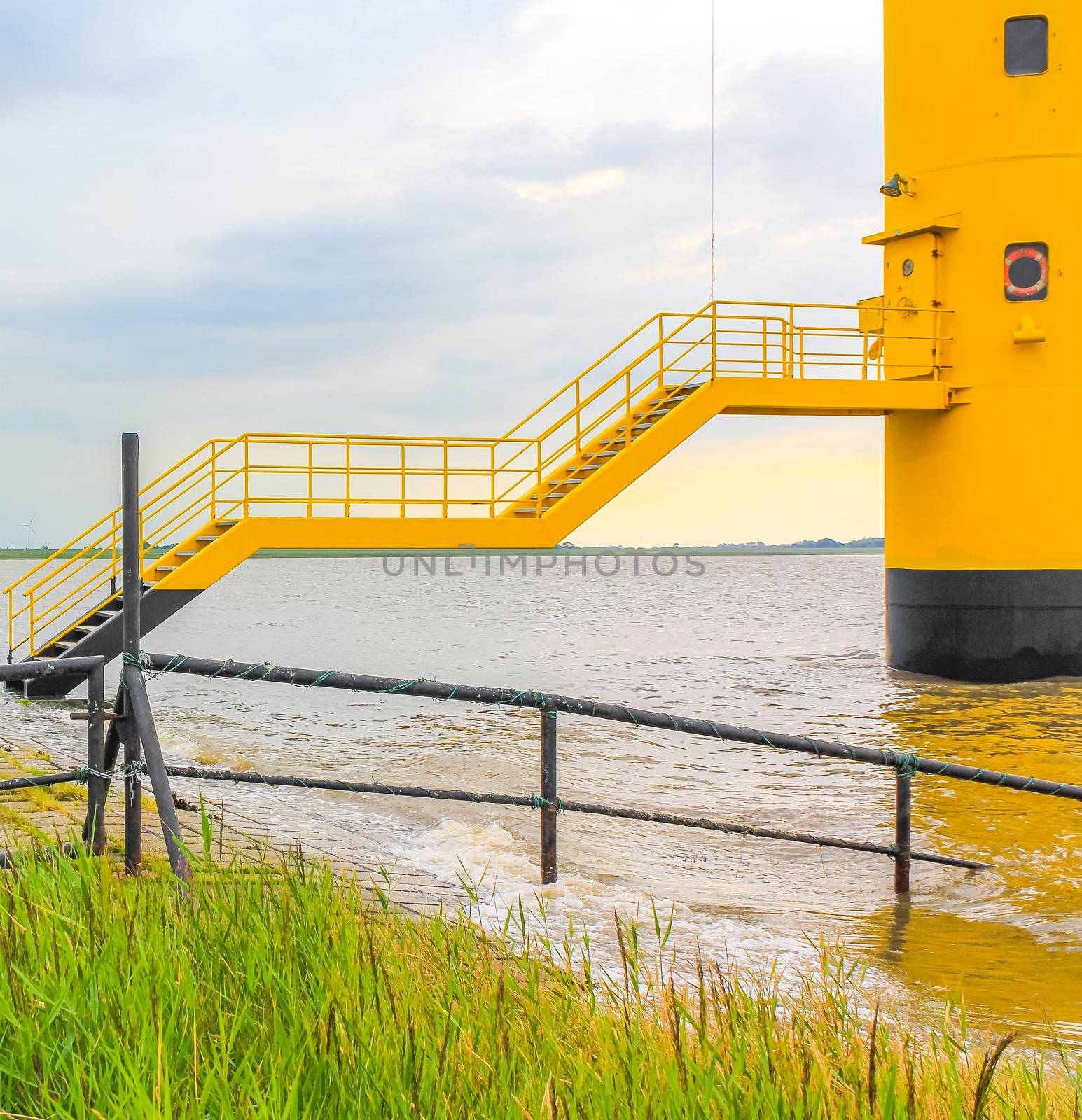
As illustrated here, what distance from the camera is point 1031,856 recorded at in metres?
8.38

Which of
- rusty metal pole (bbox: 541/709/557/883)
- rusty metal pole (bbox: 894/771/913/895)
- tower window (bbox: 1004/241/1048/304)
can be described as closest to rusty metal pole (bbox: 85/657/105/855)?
rusty metal pole (bbox: 541/709/557/883)

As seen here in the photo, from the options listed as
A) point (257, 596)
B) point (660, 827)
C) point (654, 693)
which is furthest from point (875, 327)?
point (257, 596)

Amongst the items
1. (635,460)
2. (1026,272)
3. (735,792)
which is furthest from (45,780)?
(1026,272)

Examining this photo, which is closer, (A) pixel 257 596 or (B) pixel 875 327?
(B) pixel 875 327

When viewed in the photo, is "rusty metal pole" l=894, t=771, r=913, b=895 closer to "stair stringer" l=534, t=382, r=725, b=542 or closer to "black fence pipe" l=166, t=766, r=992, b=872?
"black fence pipe" l=166, t=766, r=992, b=872

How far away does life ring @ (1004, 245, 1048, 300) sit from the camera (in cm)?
1769

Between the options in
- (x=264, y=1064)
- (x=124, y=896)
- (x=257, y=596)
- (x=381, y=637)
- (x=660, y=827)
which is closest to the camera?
(x=264, y=1064)

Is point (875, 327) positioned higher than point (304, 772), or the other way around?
point (875, 327)

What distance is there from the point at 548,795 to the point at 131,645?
204 centimetres

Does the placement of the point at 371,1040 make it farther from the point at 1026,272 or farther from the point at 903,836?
the point at 1026,272

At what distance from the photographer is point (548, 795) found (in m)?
5.64

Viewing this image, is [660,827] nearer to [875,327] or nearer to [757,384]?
[757,384]

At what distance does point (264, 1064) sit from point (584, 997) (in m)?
1.06

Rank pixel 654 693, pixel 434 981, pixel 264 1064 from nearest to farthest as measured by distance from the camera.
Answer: pixel 264 1064 → pixel 434 981 → pixel 654 693
